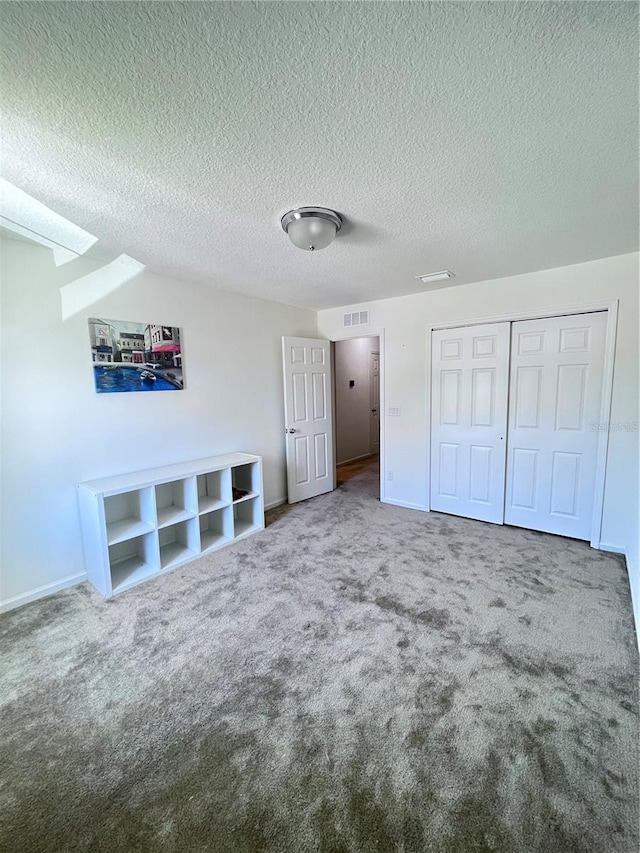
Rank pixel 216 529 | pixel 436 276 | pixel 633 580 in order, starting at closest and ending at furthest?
pixel 633 580, pixel 436 276, pixel 216 529

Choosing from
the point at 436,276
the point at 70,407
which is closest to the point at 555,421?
the point at 436,276

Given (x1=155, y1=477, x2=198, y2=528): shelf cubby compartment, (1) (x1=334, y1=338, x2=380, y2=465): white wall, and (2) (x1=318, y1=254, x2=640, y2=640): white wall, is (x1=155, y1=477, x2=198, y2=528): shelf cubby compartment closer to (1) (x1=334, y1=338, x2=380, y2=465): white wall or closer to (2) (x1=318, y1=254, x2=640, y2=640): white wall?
(2) (x1=318, y1=254, x2=640, y2=640): white wall

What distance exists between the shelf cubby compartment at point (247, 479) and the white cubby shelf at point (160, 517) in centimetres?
1

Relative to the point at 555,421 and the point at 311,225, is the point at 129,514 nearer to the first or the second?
the point at 311,225

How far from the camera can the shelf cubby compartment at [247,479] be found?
346 centimetres

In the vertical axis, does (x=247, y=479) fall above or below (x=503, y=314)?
below

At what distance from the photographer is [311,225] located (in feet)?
6.32

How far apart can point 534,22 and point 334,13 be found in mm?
545

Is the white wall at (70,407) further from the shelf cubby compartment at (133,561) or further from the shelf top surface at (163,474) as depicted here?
the shelf cubby compartment at (133,561)

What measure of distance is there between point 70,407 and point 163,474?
2.67 feet

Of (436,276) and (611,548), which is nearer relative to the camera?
(611,548)

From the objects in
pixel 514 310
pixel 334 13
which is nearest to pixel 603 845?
pixel 334 13

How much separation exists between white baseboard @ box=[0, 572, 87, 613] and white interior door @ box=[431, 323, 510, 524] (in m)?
3.36

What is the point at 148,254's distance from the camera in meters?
2.54
